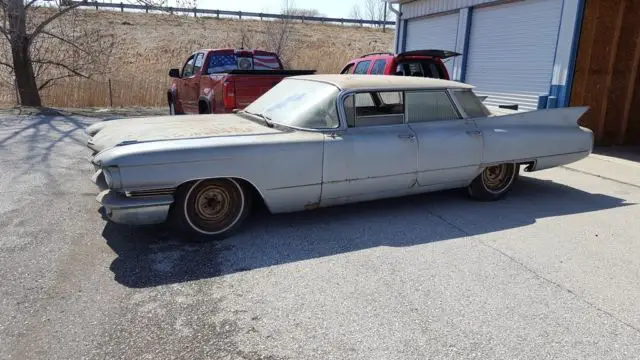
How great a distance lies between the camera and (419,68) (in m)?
8.45

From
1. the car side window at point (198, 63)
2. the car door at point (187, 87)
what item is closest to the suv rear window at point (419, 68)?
the car side window at point (198, 63)

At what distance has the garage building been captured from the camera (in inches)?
350

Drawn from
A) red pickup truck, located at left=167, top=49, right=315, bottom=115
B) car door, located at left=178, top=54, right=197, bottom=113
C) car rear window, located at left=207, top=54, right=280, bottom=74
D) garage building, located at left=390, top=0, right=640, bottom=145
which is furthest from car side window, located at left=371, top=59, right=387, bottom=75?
car door, located at left=178, top=54, right=197, bottom=113

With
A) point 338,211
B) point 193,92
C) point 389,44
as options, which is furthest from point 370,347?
point 389,44

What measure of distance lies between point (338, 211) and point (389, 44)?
37121 mm

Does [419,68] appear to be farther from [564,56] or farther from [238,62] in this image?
[238,62]

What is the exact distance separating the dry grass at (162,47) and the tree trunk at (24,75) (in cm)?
→ 95

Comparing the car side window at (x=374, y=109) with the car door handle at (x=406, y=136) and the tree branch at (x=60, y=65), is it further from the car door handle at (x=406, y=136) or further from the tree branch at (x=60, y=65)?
the tree branch at (x=60, y=65)

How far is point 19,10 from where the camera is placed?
13086mm

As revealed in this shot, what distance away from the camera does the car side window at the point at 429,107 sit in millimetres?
5082

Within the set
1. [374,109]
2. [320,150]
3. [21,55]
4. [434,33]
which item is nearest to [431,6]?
[434,33]

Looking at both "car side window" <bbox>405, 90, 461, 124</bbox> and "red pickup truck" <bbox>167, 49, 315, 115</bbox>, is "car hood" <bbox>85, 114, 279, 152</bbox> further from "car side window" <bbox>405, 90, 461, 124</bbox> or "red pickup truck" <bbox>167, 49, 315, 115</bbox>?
"red pickup truck" <bbox>167, 49, 315, 115</bbox>

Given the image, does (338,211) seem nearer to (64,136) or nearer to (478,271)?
(478,271)

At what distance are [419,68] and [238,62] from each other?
3.81m
